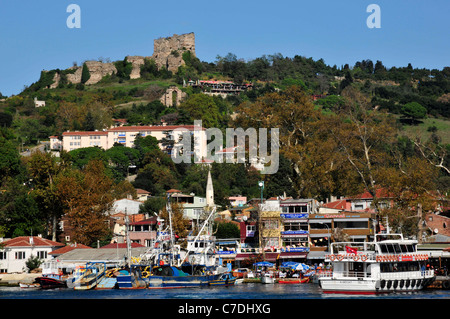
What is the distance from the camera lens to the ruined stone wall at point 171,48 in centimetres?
17700

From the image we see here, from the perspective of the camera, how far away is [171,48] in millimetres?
180250

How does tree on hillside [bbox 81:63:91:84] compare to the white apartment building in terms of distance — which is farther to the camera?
tree on hillside [bbox 81:63:91:84]

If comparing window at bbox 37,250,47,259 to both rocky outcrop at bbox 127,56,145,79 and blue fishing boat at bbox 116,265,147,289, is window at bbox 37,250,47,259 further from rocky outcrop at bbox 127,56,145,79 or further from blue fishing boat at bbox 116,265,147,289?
rocky outcrop at bbox 127,56,145,79

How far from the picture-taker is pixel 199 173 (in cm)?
9644

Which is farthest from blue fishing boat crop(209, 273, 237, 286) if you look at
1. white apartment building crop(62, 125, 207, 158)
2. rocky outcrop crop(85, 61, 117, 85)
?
rocky outcrop crop(85, 61, 117, 85)

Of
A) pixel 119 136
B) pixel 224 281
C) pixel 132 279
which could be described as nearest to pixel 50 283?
pixel 132 279

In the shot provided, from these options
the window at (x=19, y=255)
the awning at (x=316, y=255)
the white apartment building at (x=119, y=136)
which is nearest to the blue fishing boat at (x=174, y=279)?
the awning at (x=316, y=255)

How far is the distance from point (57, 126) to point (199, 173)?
45.4 meters

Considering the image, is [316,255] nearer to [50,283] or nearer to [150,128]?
[50,283]

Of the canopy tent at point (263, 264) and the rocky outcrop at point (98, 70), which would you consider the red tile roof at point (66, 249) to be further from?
the rocky outcrop at point (98, 70)

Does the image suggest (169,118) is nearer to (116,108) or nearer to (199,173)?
(116,108)

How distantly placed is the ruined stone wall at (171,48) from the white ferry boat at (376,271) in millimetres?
143546

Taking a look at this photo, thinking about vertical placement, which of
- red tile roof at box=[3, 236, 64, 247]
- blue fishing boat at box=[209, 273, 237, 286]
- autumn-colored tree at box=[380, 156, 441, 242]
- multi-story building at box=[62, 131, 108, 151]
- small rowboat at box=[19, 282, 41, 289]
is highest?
multi-story building at box=[62, 131, 108, 151]

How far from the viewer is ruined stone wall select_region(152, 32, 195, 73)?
177 m
